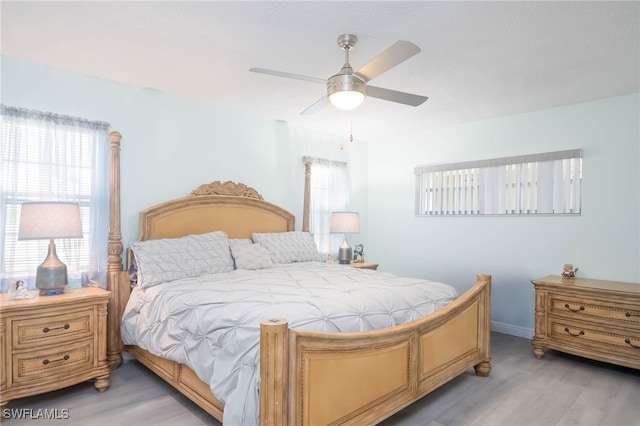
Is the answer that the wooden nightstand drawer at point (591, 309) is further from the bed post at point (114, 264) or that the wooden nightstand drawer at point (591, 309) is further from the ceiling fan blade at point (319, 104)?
the bed post at point (114, 264)

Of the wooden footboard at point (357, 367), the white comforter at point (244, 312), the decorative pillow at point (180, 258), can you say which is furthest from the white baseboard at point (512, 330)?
the decorative pillow at point (180, 258)

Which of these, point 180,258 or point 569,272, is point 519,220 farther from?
point 180,258

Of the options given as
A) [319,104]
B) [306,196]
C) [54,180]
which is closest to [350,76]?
[319,104]

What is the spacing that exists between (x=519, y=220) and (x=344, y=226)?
6.41ft

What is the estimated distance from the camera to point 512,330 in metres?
4.14

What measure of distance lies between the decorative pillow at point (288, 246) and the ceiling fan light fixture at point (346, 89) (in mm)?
1959

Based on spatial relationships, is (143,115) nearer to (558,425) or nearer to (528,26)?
(528,26)

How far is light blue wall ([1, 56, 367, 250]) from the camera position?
2.97 m

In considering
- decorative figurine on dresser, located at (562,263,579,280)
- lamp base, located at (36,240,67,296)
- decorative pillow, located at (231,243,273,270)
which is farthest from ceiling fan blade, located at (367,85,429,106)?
lamp base, located at (36,240,67,296)

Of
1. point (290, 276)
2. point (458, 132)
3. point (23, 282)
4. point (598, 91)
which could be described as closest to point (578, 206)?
point (598, 91)

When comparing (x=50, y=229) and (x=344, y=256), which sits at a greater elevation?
(x=50, y=229)

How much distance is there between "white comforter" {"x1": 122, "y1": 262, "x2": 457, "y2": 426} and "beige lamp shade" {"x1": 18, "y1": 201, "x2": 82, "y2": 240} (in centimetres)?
69

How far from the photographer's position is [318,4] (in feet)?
6.72

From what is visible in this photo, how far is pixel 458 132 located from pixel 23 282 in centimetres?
455
